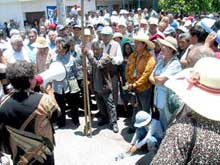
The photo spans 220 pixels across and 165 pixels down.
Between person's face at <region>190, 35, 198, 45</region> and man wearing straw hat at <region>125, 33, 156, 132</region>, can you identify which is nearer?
person's face at <region>190, 35, 198, 45</region>

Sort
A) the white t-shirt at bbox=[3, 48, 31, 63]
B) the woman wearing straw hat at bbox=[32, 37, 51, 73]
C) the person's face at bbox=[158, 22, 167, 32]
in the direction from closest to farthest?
the woman wearing straw hat at bbox=[32, 37, 51, 73] → the white t-shirt at bbox=[3, 48, 31, 63] → the person's face at bbox=[158, 22, 167, 32]

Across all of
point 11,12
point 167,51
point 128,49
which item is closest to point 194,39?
point 167,51

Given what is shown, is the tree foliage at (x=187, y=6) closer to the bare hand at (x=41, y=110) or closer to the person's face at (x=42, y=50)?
the person's face at (x=42, y=50)

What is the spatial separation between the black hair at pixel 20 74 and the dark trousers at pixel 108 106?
329 cm

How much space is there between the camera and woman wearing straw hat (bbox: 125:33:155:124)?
5840 mm

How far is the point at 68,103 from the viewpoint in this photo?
7.09 m

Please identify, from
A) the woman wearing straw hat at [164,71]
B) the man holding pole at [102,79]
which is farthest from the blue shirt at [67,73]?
the woman wearing straw hat at [164,71]

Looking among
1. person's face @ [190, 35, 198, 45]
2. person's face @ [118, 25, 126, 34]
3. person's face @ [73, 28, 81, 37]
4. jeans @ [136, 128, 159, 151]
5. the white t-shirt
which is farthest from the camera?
person's face @ [118, 25, 126, 34]

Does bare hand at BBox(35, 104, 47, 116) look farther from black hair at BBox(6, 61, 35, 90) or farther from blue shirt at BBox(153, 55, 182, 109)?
blue shirt at BBox(153, 55, 182, 109)

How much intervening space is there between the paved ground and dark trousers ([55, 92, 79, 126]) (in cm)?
15

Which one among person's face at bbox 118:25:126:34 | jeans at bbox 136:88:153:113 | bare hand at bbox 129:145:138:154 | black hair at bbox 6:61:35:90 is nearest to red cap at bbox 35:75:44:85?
black hair at bbox 6:61:35:90

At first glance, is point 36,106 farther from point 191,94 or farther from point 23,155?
point 191,94

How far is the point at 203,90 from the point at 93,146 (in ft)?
14.0

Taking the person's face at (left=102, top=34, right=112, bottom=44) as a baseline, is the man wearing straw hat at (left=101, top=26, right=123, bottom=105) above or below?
below
